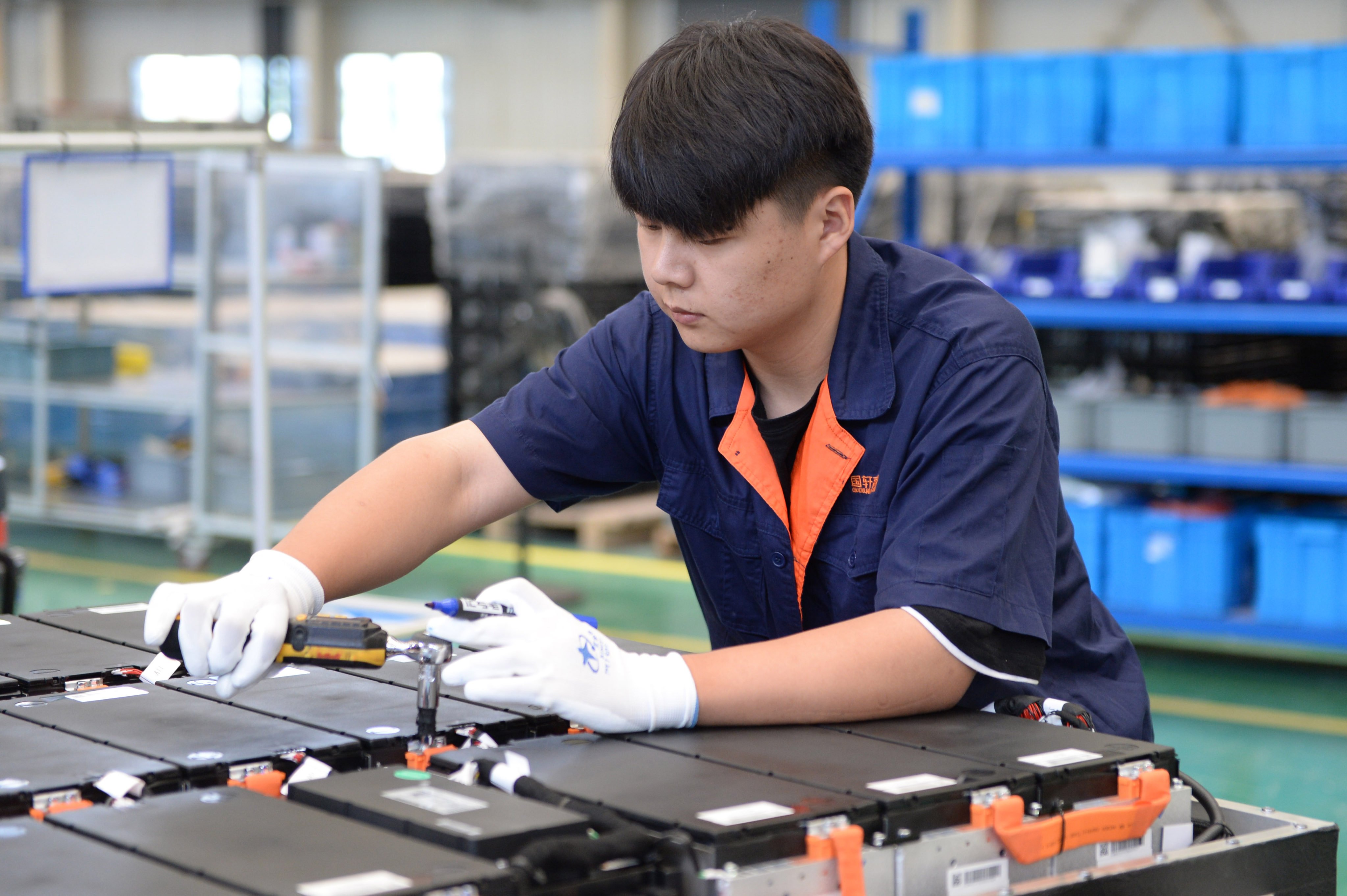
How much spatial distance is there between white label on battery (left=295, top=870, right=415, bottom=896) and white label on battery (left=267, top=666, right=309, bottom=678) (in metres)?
0.67

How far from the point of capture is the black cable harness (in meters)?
1.53

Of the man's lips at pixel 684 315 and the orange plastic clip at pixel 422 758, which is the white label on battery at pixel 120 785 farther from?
the man's lips at pixel 684 315

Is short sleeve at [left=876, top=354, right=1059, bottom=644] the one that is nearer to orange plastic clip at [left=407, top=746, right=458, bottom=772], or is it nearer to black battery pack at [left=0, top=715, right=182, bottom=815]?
orange plastic clip at [left=407, top=746, right=458, bottom=772]

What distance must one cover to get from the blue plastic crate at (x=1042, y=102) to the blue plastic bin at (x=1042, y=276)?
0.38 metres

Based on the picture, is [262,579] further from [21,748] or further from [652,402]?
[652,402]

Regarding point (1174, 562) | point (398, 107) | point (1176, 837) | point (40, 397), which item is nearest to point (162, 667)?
point (1176, 837)

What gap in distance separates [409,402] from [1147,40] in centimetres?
789

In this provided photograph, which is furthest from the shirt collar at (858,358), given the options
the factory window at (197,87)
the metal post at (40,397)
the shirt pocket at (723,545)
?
the factory window at (197,87)

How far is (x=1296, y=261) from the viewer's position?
4.95 meters

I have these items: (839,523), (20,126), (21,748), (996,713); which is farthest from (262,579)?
(20,126)

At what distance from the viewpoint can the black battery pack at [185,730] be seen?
4.64 feet

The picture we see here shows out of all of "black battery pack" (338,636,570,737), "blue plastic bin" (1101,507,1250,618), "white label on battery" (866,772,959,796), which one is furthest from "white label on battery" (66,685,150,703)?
"blue plastic bin" (1101,507,1250,618)

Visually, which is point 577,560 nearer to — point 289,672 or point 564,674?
point 289,672

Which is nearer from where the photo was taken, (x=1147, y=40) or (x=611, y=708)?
(x=611, y=708)
